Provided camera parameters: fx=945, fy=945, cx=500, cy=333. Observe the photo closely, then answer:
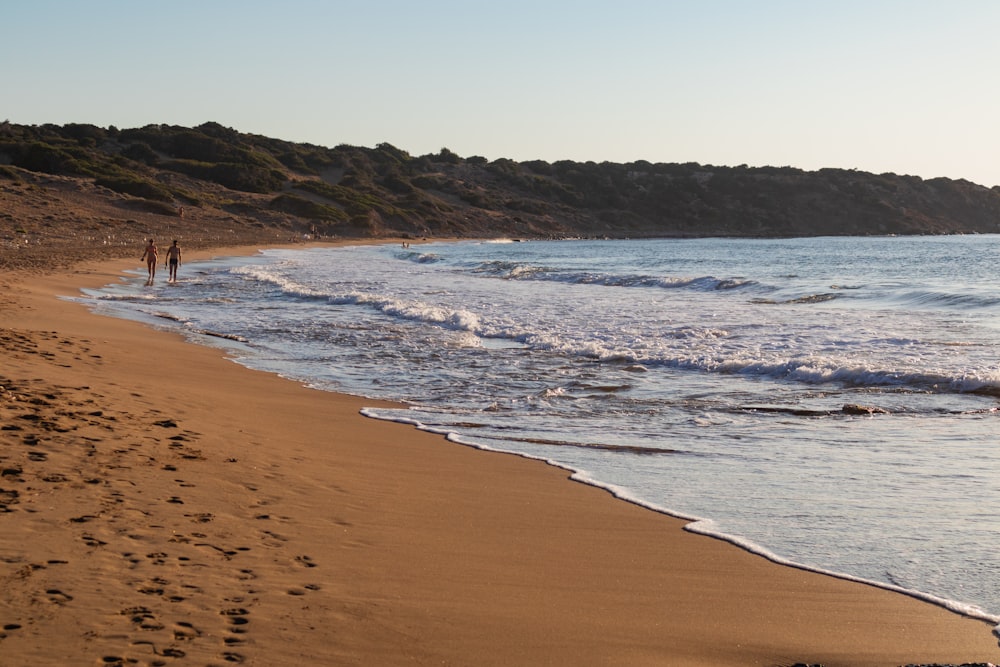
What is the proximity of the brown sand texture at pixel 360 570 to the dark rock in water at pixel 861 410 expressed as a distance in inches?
154

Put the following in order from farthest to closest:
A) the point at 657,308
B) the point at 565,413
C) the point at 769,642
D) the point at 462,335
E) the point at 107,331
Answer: the point at 657,308 < the point at 462,335 < the point at 107,331 < the point at 565,413 < the point at 769,642

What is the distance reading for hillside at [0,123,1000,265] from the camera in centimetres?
5281

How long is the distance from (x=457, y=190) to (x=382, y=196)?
52.2 feet

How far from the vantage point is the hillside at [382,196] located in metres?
52.8

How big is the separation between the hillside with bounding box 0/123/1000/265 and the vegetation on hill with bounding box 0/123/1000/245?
0.65ft

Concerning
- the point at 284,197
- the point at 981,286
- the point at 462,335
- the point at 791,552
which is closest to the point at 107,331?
the point at 462,335

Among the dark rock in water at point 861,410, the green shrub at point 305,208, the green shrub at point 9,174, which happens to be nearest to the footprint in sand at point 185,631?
the dark rock in water at point 861,410

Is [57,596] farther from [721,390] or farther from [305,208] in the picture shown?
[305,208]

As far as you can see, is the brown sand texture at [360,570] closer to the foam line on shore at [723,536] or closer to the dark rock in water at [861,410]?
the foam line on shore at [723,536]

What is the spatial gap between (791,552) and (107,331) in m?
11.3

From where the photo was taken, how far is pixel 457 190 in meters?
107

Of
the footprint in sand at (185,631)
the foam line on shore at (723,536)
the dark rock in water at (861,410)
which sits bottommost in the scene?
the foam line on shore at (723,536)

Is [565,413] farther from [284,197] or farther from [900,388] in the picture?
[284,197]

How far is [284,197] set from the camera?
247 ft
